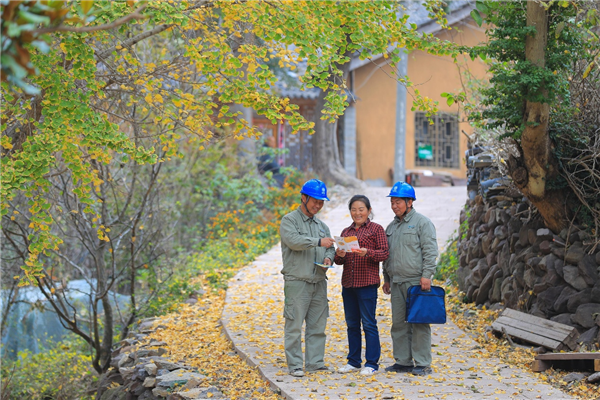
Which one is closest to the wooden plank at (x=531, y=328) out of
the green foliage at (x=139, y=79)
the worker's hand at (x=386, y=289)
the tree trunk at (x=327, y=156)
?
the worker's hand at (x=386, y=289)

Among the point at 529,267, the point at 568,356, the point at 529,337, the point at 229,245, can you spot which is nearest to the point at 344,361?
the point at 529,337

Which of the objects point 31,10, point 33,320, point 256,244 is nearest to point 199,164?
point 256,244

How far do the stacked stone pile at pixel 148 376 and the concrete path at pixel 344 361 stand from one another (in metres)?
0.66

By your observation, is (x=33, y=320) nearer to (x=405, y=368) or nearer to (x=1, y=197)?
(x=1, y=197)

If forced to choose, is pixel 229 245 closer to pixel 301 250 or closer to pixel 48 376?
pixel 48 376

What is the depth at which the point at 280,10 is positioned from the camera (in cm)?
695

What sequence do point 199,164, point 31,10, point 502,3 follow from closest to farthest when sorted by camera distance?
point 31,10
point 502,3
point 199,164

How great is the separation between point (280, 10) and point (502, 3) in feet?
7.56

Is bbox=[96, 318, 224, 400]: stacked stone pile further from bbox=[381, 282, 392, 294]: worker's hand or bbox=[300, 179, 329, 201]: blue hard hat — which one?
bbox=[300, 179, 329, 201]: blue hard hat

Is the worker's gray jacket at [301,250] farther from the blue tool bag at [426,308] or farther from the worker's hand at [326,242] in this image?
the blue tool bag at [426,308]

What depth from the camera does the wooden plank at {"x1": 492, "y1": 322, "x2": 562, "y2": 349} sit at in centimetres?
698

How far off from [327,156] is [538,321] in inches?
500

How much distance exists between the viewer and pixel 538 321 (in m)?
7.41

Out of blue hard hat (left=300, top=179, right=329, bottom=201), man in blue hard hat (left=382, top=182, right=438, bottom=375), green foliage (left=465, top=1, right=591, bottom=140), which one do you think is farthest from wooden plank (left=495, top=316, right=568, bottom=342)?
blue hard hat (left=300, top=179, right=329, bottom=201)
